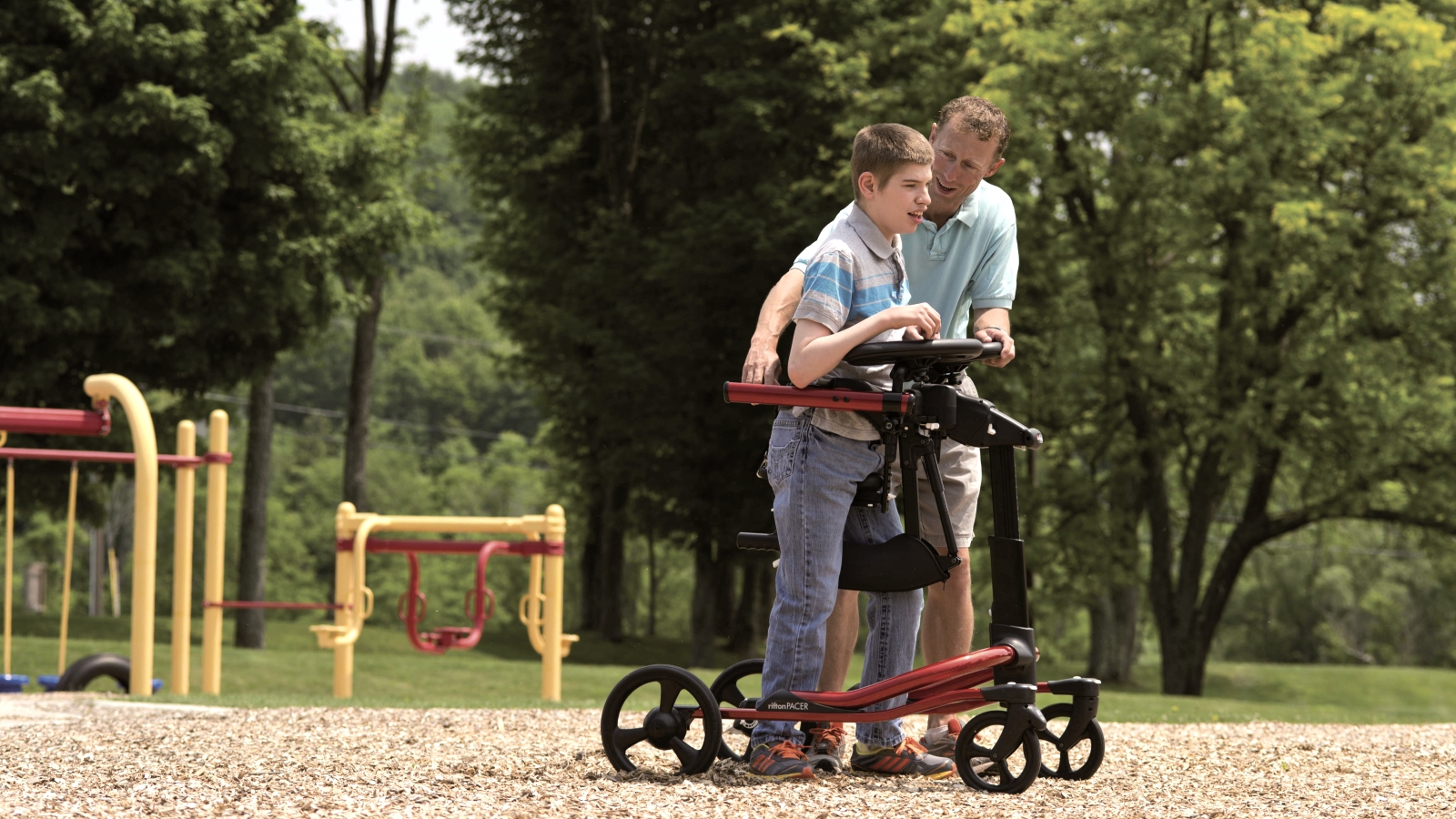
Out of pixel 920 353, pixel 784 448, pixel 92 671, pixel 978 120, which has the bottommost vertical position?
pixel 92 671

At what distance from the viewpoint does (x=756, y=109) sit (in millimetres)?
18891

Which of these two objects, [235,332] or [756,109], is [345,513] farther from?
[756,109]

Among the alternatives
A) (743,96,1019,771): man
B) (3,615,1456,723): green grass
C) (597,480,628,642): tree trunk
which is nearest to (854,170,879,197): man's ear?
(743,96,1019,771): man

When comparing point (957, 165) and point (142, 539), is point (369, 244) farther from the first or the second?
point (957, 165)

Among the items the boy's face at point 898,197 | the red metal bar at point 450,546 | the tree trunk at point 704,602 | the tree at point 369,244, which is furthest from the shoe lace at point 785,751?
the tree trunk at point 704,602

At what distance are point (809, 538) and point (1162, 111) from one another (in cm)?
1445

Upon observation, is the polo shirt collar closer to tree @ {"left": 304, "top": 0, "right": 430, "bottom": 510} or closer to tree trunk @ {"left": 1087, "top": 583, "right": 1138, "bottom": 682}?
tree @ {"left": 304, "top": 0, "right": 430, "bottom": 510}

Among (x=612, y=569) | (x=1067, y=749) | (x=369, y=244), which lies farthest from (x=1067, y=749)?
(x=612, y=569)

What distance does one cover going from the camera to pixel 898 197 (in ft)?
13.0

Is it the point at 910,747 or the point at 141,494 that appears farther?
the point at 141,494

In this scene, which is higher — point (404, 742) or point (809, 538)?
point (809, 538)

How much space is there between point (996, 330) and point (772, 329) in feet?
2.28

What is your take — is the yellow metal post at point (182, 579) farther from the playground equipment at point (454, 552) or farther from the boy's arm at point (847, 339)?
the boy's arm at point (847, 339)

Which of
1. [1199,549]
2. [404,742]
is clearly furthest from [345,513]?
[1199,549]
